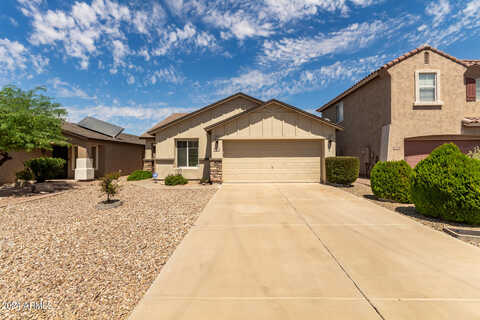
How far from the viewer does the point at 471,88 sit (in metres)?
10.1

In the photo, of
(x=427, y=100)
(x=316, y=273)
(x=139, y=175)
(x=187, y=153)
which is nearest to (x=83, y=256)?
(x=316, y=273)

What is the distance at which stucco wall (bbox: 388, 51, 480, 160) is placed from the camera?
32.9ft

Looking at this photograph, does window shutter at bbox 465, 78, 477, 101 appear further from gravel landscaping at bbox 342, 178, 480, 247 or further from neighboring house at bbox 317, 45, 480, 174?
gravel landscaping at bbox 342, 178, 480, 247

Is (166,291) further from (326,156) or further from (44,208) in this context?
(326,156)

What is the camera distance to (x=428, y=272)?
2.76 m

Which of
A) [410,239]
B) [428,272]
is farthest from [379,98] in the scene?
[428,272]

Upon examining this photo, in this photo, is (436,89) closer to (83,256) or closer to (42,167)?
(83,256)

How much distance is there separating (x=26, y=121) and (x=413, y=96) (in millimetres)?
17808

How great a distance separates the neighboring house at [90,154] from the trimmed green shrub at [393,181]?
1513 cm

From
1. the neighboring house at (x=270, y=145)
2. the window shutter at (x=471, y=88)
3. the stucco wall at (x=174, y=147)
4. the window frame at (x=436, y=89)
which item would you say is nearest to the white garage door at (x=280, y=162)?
the neighboring house at (x=270, y=145)

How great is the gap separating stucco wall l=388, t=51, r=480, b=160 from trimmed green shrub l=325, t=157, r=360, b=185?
2789 mm

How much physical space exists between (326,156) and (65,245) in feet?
34.9

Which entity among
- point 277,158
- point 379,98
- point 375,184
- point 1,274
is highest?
point 379,98

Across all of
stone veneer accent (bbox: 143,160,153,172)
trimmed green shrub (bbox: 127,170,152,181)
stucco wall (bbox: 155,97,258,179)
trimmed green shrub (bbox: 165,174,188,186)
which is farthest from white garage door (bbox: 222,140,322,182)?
stone veneer accent (bbox: 143,160,153,172)
